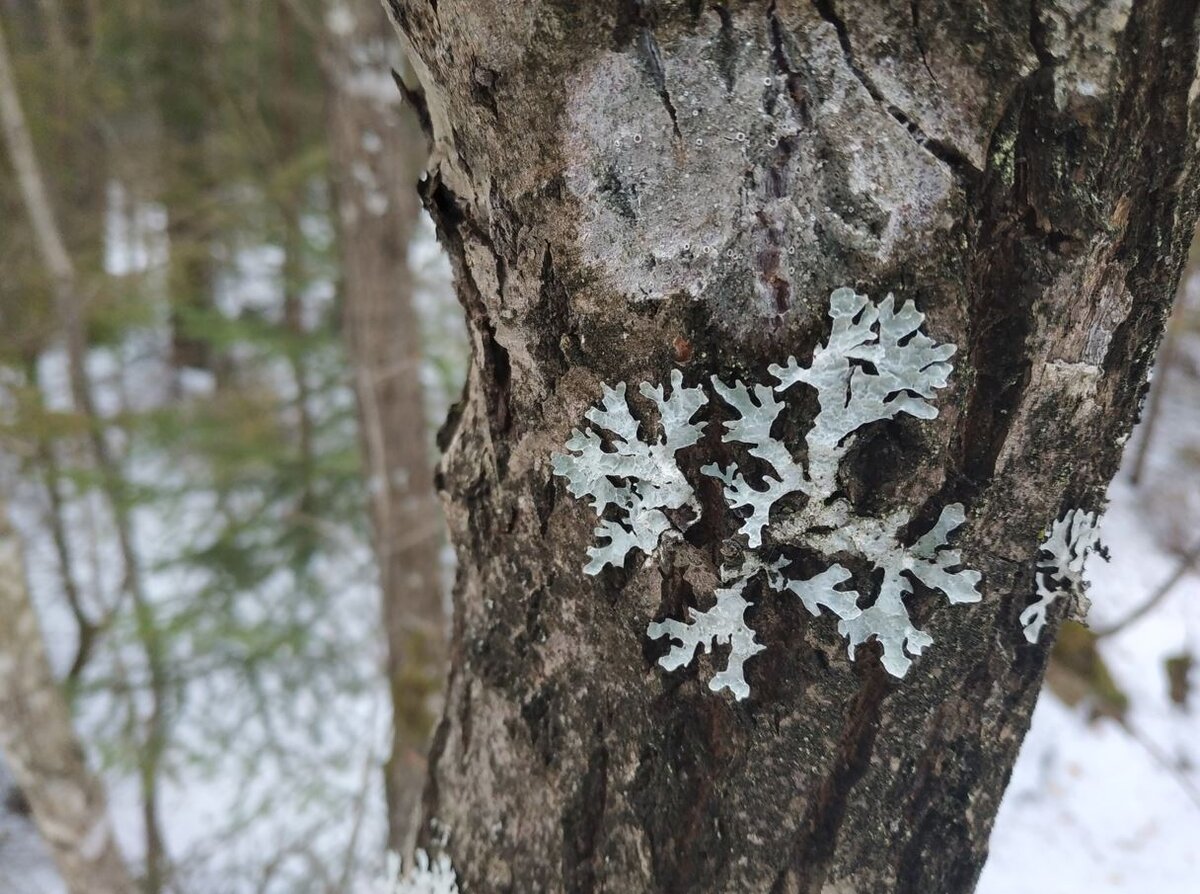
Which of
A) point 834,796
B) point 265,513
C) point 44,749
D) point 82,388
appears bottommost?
point 44,749

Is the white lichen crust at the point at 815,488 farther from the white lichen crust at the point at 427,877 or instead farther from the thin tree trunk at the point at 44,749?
the thin tree trunk at the point at 44,749

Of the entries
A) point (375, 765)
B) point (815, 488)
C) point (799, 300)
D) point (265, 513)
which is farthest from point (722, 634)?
point (265, 513)

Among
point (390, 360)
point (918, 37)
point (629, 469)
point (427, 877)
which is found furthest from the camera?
point (390, 360)

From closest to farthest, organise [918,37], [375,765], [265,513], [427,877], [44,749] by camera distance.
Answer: [918,37] → [427,877] → [44,749] → [375,765] → [265,513]

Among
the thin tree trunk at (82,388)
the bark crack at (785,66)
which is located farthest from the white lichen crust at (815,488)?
the thin tree trunk at (82,388)

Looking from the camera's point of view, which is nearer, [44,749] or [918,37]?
[918,37]

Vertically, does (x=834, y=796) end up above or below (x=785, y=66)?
below

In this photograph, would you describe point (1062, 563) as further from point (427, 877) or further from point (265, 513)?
point (265, 513)

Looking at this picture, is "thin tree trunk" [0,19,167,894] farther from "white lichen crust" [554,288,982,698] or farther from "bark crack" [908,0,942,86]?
"bark crack" [908,0,942,86]
